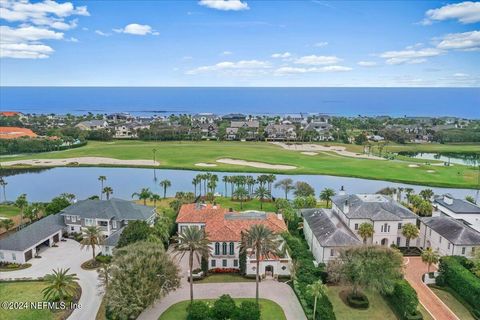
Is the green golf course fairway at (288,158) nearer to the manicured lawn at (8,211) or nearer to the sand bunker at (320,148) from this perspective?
the sand bunker at (320,148)

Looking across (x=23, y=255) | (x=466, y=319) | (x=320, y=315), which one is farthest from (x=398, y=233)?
(x=23, y=255)

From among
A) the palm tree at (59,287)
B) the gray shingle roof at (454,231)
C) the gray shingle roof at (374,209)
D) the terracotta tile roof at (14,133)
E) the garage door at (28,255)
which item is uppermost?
the terracotta tile roof at (14,133)

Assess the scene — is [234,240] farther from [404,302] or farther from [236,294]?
[404,302]

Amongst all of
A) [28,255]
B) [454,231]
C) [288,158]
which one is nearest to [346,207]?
[454,231]

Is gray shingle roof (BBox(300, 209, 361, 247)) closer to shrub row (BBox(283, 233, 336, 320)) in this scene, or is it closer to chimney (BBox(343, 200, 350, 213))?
chimney (BBox(343, 200, 350, 213))

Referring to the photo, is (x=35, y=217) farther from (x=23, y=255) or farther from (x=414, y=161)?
(x=414, y=161)

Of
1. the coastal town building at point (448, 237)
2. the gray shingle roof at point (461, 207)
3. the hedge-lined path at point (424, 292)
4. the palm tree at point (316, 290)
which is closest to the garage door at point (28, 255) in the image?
the palm tree at point (316, 290)

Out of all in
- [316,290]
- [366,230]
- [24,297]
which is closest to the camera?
[316,290]
